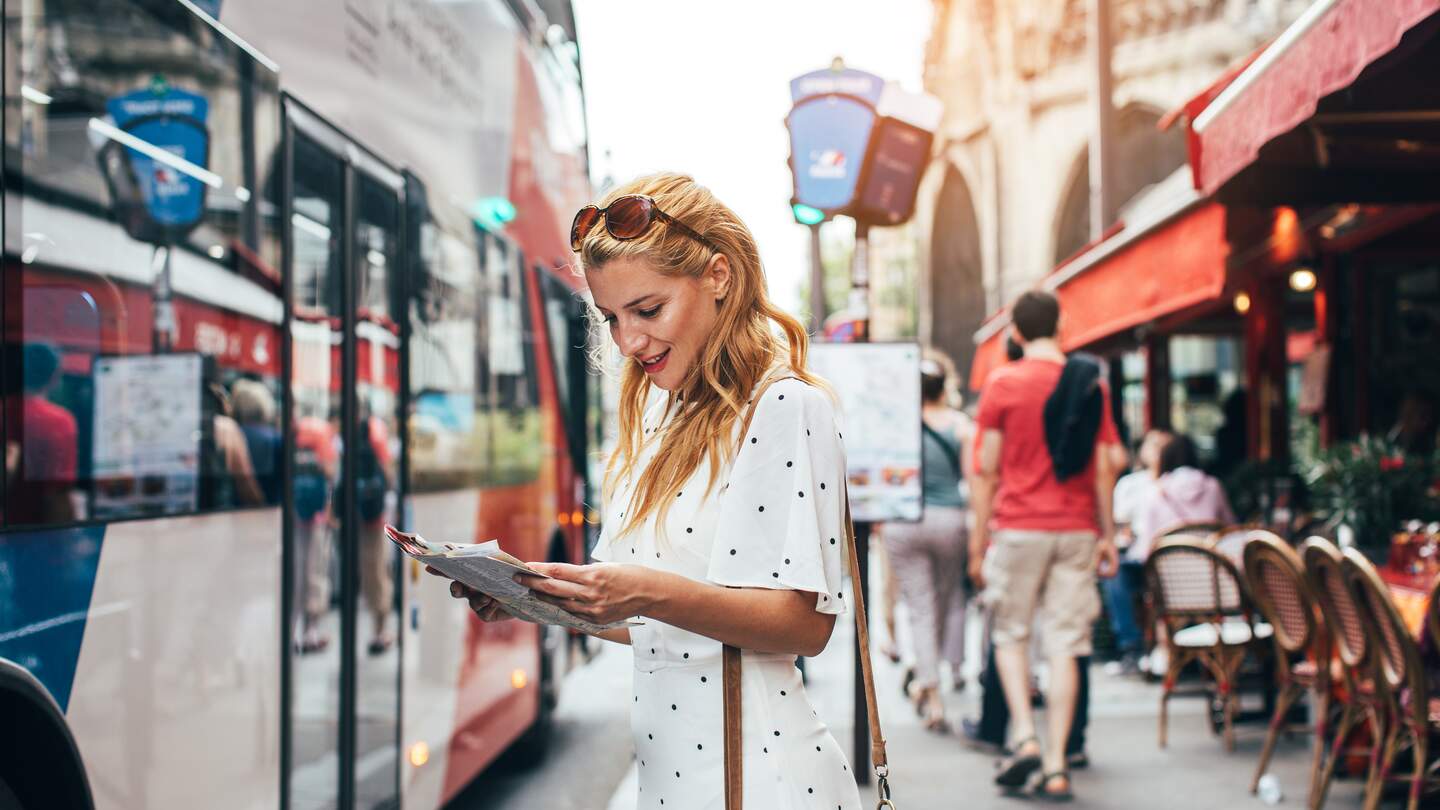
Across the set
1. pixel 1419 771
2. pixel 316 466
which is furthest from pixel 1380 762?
pixel 316 466

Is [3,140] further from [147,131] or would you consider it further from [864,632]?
[864,632]

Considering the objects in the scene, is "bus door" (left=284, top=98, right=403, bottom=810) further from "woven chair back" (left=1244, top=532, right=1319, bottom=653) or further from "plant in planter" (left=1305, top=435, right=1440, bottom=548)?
"plant in planter" (left=1305, top=435, right=1440, bottom=548)

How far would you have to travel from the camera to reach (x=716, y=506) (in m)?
2.10

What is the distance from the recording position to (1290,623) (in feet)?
20.9

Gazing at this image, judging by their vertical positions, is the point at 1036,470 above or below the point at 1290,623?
above

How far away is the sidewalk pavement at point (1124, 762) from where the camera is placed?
640 centimetres

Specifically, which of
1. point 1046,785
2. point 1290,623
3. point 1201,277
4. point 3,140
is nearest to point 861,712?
point 1046,785

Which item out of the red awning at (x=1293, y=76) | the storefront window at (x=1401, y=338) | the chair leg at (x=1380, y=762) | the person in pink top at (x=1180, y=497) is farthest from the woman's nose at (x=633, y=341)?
the storefront window at (x=1401, y=338)

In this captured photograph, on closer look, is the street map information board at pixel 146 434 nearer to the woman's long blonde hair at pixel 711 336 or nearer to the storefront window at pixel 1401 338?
the woman's long blonde hair at pixel 711 336

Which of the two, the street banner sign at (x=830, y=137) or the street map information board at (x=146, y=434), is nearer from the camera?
the street map information board at (x=146, y=434)

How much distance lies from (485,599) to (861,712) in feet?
15.3

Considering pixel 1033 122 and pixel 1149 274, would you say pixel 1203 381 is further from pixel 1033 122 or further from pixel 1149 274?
pixel 1033 122

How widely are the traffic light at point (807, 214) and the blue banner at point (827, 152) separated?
0.04 metres

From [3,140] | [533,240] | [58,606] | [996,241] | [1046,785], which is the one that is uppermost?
[996,241]
